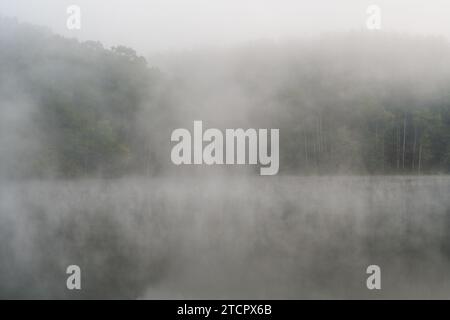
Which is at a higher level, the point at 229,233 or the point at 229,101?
the point at 229,101

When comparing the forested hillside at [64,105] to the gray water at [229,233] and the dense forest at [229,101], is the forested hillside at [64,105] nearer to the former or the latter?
the dense forest at [229,101]

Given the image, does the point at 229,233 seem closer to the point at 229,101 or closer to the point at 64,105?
the point at 229,101

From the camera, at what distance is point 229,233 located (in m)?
5.61

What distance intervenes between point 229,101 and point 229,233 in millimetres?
1330

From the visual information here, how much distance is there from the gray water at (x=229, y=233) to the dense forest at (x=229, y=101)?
0.74 feet

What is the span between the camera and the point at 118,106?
5.73 metres

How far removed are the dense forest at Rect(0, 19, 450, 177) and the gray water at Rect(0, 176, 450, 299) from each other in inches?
8.9

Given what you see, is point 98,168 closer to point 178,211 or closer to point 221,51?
point 178,211

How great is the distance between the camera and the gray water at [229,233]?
544 centimetres

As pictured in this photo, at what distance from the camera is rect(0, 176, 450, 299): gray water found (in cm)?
544

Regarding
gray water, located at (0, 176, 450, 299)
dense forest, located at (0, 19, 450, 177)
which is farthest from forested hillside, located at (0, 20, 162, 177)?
gray water, located at (0, 176, 450, 299)

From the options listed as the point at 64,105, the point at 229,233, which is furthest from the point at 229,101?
the point at 64,105

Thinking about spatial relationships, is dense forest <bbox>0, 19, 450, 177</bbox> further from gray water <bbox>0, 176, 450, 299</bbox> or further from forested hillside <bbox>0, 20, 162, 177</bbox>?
gray water <bbox>0, 176, 450, 299</bbox>
